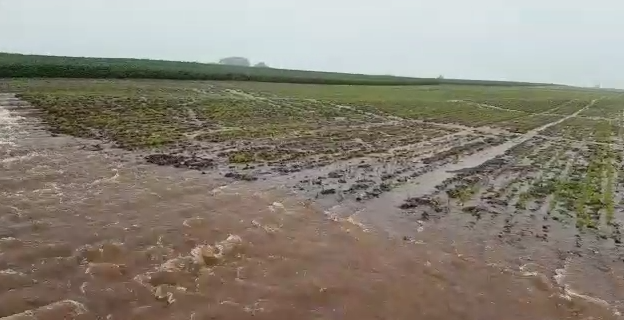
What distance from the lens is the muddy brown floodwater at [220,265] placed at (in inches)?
332

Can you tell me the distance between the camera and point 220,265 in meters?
10.0

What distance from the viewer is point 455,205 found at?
611 inches

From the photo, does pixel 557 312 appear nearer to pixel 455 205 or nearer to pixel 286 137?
pixel 455 205

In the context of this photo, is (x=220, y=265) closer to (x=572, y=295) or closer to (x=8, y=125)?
(x=572, y=295)

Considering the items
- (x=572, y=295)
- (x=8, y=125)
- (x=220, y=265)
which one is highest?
(x=8, y=125)

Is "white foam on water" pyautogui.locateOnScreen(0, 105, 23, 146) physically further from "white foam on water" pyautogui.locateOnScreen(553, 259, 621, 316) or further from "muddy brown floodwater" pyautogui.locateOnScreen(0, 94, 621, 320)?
"white foam on water" pyautogui.locateOnScreen(553, 259, 621, 316)

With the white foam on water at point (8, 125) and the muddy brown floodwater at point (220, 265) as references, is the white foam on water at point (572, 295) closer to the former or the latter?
the muddy brown floodwater at point (220, 265)

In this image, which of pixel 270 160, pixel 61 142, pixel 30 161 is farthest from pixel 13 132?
pixel 270 160

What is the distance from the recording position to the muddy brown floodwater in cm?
842

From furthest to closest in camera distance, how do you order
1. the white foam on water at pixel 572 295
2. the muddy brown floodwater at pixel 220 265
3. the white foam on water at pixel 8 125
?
the white foam on water at pixel 8 125 → the white foam on water at pixel 572 295 → the muddy brown floodwater at pixel 220 265

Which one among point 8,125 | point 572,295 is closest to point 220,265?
point 572,295

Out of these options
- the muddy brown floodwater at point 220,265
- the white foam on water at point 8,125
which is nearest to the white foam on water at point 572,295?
the muddy brown floodwater at point 220,265

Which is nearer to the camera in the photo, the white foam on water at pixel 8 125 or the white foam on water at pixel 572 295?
the white foam on water at pixel 572 295

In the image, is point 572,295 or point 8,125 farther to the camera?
point 8,125
